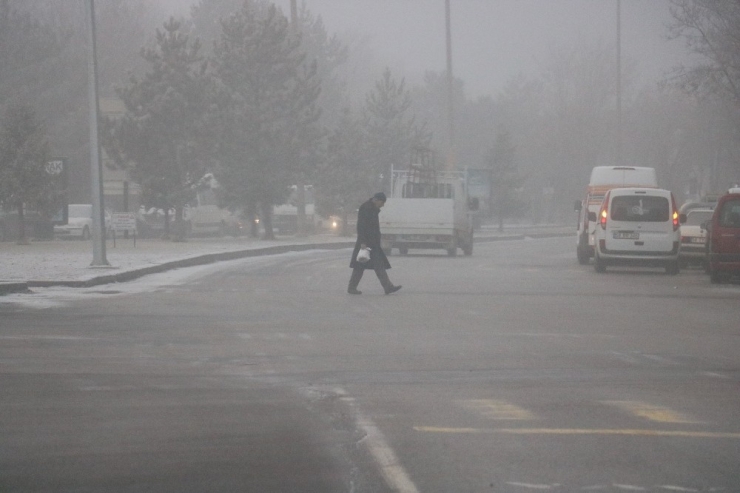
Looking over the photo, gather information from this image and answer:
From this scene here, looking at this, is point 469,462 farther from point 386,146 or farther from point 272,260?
point 386,146

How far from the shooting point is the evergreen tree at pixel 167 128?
43.6 meters

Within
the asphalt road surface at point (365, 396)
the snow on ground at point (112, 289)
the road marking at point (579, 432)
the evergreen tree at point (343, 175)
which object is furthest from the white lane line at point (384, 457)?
the evergreen tree at point (343, 175)

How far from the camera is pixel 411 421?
7.91 metres

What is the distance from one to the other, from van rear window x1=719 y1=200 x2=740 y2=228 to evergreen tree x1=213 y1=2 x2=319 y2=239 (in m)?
25.4

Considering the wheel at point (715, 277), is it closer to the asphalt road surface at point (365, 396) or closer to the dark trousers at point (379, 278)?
the asphalt road surface at point (365, 396)

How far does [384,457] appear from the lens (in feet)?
22.1

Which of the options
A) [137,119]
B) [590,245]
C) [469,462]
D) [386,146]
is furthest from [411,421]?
[386,146]

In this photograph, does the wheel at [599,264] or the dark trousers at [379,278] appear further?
the wheel at [599,264]

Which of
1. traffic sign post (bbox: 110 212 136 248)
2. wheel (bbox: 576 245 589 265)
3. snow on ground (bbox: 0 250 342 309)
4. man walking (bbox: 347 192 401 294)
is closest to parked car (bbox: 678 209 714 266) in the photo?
wheel (bbox: 576 245 589 265)

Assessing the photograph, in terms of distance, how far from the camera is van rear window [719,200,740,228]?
2423 centimetres

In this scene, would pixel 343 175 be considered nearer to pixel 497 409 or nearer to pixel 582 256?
pixel 582 256

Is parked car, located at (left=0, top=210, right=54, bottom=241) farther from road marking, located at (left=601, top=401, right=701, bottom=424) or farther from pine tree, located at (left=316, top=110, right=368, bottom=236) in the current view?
road marking, located at (left=601, top=401, right=701, bottom=424)

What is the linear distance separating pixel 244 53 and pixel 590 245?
20931 mm

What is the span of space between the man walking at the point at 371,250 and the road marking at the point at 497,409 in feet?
37.3
